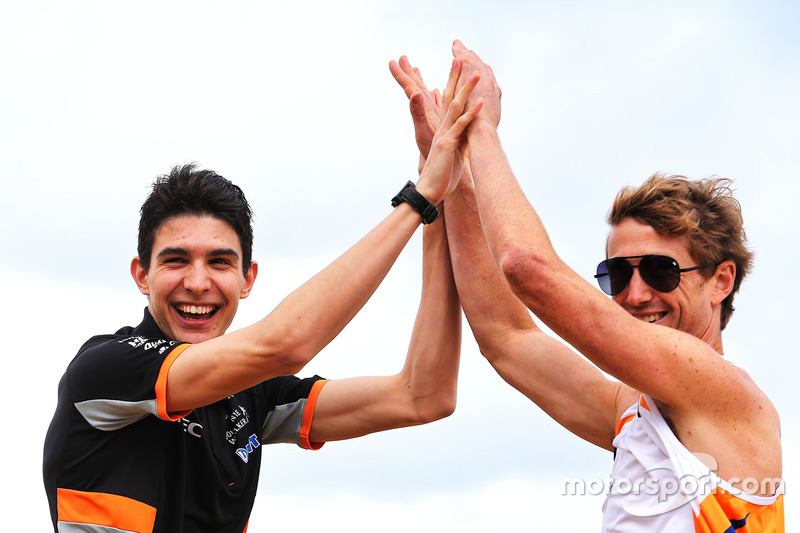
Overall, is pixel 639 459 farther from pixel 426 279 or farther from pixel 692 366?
pixel 426 279

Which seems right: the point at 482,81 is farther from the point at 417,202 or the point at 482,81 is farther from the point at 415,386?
the point at 415,386

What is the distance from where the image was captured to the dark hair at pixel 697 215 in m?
5.23

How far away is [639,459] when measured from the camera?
485 centimetres

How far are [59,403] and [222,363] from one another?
3.97 feet

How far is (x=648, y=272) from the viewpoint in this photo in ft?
17.1

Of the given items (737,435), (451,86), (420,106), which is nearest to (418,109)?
(420,106)

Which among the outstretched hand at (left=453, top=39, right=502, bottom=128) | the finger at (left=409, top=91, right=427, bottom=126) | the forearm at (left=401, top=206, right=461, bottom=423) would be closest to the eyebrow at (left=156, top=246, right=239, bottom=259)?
the forearm at (left=401, top=206, right=461, bottom=423)

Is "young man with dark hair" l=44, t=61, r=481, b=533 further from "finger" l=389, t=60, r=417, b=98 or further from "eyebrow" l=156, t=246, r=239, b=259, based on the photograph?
"finger" l=389, t=60, r=417, b=98

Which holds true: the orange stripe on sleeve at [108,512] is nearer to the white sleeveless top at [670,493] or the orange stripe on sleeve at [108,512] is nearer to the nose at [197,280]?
the nose at [197,280]

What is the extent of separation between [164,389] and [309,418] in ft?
5.37

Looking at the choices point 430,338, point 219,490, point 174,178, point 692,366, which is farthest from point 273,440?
point 692,366

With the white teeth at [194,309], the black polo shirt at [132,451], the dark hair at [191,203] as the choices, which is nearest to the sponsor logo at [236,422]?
the black polo shirt at [132,451]

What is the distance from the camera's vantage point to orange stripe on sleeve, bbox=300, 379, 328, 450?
6.44 m

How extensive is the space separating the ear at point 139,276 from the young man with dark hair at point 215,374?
0.01 m
